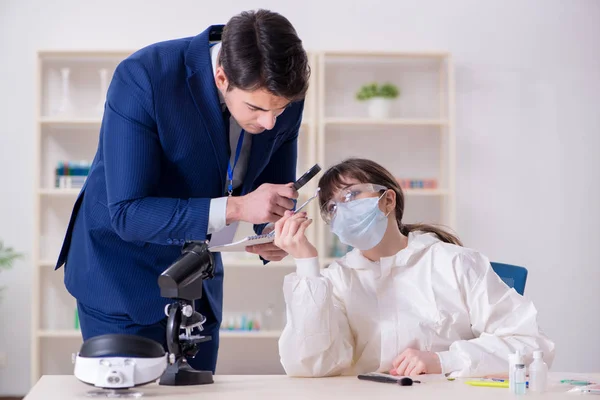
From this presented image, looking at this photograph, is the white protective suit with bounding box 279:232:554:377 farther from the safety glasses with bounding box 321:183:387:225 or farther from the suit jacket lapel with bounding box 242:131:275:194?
the suit jacket lapel with bounding box 242:131:275:194

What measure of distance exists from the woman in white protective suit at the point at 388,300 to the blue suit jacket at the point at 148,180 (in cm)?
24

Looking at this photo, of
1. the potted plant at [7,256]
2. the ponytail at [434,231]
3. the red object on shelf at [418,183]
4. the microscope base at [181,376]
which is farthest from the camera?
the red object on shelf at [418,183]

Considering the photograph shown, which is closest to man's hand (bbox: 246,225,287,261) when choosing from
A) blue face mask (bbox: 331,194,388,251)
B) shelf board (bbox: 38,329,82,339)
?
blue face mask (bbox: 331,194,388,251)

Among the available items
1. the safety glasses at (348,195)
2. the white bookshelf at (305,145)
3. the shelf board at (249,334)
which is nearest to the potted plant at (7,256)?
the white bookshelf at (305,145)

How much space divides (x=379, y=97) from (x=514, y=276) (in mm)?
2271

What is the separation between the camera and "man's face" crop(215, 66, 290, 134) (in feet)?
5.22

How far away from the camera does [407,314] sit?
76.4 inches

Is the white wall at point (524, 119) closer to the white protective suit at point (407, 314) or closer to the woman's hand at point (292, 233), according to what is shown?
the white protective suit at point (407, 314)

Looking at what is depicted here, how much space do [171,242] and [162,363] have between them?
331 millimetres

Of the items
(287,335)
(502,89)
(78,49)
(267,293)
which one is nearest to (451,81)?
(502,89)

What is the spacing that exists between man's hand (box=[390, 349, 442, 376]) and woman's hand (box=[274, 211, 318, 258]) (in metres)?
0.34

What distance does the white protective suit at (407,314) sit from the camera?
175 centimetres

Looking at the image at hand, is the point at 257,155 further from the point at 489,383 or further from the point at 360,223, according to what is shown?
the point at 489,383

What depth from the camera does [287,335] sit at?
179cm
